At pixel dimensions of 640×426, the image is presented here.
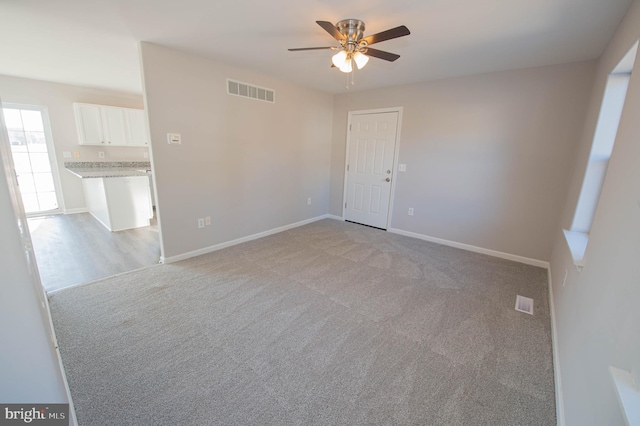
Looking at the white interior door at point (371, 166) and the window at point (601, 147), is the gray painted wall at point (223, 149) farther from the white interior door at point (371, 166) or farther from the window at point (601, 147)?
the window at point (601, 147)

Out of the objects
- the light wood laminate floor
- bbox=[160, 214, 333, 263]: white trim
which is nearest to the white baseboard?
the light wood laminate floor

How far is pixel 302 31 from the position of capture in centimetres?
235

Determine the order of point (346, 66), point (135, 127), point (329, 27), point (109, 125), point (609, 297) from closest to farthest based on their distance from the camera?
1. point (609, 297)
2. point (329, 27)
3. point (346, 66)
4. point (109, 125)
5. point (135, 127)

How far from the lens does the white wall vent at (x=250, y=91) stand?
3.44m

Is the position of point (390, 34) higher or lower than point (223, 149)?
higher

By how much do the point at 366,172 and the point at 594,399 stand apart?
13.3 feet

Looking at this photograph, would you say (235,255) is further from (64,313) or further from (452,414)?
(452,414)

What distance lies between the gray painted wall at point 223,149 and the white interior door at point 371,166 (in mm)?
714

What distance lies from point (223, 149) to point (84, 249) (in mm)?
2388

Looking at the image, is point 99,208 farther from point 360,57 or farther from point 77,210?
point 360,57

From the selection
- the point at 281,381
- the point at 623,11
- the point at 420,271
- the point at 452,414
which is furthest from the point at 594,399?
the point at 623,11

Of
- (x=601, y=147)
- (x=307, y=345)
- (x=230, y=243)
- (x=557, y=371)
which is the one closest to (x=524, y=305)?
(x=557, y=371)

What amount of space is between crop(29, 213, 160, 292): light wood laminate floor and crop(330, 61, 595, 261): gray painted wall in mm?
4030

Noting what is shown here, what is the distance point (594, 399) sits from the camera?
107 cm
